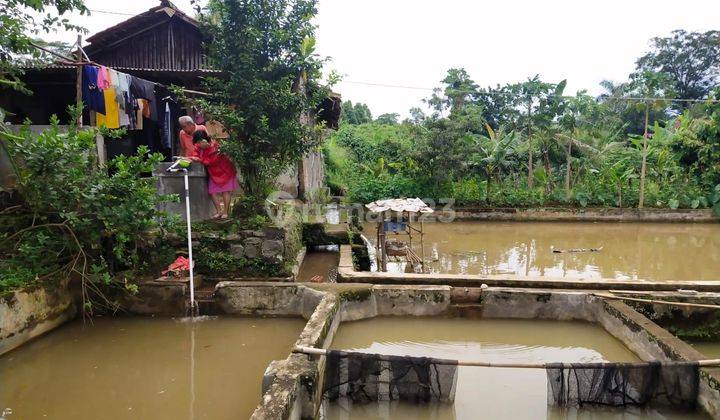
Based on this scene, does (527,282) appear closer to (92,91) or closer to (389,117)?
(92,91)

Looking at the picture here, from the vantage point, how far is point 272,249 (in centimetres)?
720

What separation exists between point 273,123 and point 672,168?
18857 mm

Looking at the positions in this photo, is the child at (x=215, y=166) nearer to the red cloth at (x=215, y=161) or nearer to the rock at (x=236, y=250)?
the red cloth at (x=215, y=161)

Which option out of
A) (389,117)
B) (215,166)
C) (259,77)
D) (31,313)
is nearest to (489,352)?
(215,166)

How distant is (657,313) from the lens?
6164 millimetres

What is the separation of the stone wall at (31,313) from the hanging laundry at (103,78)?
373 centimetres

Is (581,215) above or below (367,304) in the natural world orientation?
above

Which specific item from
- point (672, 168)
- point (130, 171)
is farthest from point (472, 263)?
point (672, 168)

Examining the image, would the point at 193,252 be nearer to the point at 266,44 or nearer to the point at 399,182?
the point at 266,44

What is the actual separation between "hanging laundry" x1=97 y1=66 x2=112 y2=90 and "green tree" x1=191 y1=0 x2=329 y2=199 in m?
2.03

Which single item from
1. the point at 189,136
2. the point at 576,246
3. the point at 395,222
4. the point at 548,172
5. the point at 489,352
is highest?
the point at 189,136

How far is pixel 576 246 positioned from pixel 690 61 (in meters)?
27.3

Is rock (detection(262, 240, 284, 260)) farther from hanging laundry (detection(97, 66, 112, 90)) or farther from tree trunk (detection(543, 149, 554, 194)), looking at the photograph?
tree trunk (detection(543, 149, 554, 194))

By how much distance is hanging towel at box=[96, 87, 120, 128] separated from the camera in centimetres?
807
